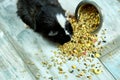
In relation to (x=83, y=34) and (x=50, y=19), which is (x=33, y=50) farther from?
(x=83, y=34)

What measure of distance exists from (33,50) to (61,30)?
378 mm

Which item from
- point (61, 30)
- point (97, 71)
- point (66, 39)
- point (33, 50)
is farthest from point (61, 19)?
point (97, 71)

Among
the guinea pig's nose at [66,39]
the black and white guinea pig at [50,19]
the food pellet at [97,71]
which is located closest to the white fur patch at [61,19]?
the black and white guinea pig at [50,19]

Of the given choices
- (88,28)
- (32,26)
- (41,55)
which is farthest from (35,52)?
(88,28)

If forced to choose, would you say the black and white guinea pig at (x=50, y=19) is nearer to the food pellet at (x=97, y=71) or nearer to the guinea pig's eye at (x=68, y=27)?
the guinea pig's eye at (x=68, y=27)

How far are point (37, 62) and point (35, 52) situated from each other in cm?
12

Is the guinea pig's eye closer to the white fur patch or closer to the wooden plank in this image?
the white fur patch

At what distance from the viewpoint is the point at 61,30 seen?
11.7ft

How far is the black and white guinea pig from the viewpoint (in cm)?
356

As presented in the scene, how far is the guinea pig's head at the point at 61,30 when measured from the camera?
354 cm

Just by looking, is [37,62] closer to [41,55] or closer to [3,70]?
[41,55]

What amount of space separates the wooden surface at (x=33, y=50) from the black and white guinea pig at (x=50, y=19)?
0.15 m

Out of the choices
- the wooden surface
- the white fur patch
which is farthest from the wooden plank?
the white fur patch

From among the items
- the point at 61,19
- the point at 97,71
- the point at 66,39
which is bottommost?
the point at 97,71
